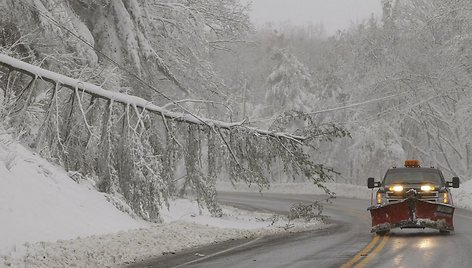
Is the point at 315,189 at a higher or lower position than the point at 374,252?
higher

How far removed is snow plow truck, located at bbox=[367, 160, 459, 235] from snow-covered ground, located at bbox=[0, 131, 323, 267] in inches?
133

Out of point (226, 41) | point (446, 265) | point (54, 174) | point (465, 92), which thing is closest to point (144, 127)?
point (54, 174)

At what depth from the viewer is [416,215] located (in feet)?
50.4

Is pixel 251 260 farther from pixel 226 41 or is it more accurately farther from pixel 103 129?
pixel 226 41

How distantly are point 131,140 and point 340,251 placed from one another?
6002mm

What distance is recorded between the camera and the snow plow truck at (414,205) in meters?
15.4

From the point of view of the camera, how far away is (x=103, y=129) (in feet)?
55.1

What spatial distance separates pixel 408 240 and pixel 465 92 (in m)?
26.0

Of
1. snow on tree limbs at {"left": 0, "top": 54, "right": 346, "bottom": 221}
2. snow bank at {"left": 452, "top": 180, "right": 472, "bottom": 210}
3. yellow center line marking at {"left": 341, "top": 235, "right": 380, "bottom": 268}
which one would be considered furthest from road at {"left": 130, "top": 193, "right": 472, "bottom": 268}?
snow bank at {"left": 452, "top": 180, "right": 472, "bottom": 210}

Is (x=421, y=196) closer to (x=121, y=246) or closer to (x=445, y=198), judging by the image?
(x=445, y=198)

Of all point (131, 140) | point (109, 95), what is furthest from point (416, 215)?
point (109, 95)

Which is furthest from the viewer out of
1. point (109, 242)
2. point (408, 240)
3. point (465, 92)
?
point (465, 92)

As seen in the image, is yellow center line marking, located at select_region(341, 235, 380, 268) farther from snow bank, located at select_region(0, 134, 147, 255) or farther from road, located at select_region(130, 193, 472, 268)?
snow bank, located at select_region(0, 134, 147, 255)

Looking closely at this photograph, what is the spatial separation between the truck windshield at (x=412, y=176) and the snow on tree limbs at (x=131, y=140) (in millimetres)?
1529
